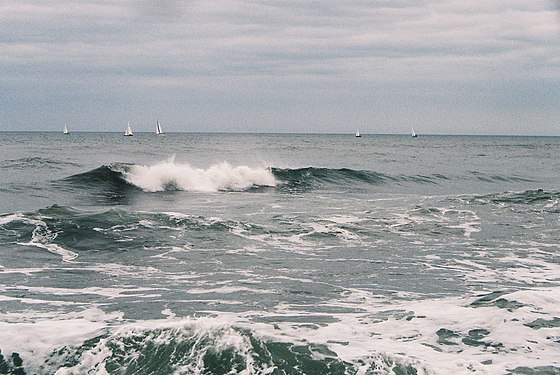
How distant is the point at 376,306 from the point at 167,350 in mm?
3269

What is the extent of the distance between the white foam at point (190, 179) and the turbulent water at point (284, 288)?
17.3 ft

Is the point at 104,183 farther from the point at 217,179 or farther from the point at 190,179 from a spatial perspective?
the point at 217,179

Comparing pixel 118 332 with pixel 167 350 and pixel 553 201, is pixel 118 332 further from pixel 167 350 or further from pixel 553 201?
pixel 553 201

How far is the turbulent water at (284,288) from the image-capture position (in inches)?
270

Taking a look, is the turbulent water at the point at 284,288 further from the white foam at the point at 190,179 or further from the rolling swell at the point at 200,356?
the white foam at the point at 190,179

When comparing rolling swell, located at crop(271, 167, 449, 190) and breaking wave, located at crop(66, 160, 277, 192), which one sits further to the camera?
rolling swell, located at crop(271, 167, 449, 190)

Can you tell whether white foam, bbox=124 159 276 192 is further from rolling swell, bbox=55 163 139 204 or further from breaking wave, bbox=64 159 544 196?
rolling swell, bbox=55 163 139 204

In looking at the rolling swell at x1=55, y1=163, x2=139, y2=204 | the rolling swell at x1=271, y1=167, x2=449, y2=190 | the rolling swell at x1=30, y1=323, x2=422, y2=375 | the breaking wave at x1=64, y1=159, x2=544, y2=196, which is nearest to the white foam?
the breaking wave at x1=64, y1=159, x2=544, y2=196

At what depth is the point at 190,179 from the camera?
27.7m

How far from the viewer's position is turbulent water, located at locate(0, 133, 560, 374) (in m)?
6.86

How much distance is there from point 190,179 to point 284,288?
18191 mm

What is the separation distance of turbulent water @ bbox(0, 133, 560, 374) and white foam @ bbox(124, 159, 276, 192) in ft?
17.3

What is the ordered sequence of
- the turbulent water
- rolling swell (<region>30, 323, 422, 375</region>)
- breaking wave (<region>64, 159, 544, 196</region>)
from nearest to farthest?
1. rolling swell (<region>30, 323, 422, 375</region>)
2. the turbulent water
3. breaking wave (<region>64, 159, 544, 196</region>)

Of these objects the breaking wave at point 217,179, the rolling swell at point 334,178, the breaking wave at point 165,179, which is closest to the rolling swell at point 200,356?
the breaking wave at point 217,179
